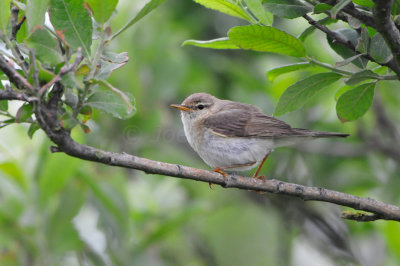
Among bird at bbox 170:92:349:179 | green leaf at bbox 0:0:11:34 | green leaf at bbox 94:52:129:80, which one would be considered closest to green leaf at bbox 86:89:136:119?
green leaf at bbox 94:52:129:80

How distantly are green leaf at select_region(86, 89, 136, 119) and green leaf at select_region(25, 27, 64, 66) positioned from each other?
0.23 meters

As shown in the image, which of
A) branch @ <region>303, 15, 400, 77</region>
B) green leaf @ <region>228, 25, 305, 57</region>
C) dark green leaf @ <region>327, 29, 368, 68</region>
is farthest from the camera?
dark green leaf @ <region>327, 29, 368, 68</region>

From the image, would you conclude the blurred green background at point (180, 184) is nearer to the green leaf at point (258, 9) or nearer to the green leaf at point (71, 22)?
the green leaf at point (71, 22)

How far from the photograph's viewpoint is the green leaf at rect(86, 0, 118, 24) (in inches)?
84.5

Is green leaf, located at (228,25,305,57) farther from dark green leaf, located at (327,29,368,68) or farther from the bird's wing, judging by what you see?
the bird's wing

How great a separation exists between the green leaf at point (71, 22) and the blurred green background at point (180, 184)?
2.13 meters

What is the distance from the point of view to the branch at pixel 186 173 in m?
2.06

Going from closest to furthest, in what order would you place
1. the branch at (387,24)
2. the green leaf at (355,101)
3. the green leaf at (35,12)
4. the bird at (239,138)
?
the branch at (387,24) → the green leaf at (35,12) → the green leaf at (355,101) → the bird at (239,138)

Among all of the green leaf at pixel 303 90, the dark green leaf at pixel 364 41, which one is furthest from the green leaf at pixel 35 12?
the dark green leaf at pixel 364 41

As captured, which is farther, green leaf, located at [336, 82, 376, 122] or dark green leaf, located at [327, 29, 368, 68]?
green leaf, located at [336, 82, 376, 122]

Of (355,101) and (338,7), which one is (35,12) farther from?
(355,101)

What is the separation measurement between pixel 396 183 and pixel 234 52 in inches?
112

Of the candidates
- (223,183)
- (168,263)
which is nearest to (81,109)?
(223,183)

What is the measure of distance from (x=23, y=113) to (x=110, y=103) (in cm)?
37
